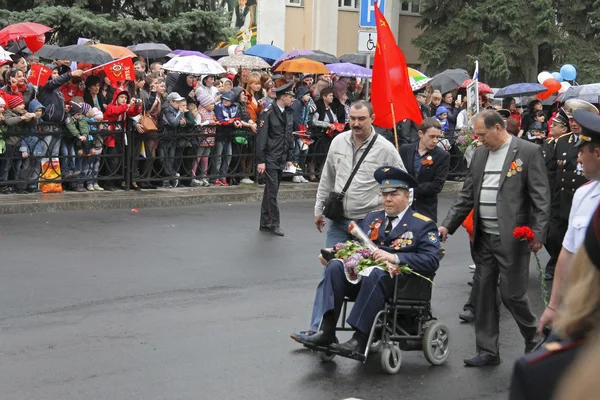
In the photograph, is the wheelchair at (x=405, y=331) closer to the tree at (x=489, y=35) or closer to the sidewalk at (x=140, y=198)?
the sidewalk at (x=140, y=198)

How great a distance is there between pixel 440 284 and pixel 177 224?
14.8 ft

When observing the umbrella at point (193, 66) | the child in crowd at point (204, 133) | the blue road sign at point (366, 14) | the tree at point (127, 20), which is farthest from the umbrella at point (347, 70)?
the blue road sign at point (366, 14)

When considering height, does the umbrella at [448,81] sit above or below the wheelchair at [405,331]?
above

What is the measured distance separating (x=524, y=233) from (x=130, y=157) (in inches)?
385

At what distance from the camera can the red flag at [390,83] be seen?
10.9m

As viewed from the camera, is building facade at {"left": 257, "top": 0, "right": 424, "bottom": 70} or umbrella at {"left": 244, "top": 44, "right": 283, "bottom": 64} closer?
umbrella at {"left": 244, "top": 44, "right": 283, "bottom": 64}

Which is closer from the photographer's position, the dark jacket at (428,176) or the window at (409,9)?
the dark jacket at (428,176)

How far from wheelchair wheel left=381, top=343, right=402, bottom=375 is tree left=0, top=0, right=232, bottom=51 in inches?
672

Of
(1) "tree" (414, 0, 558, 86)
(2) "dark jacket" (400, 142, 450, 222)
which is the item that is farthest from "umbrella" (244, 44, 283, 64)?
(2) "dark jacket" (400, 142, 450, 222)

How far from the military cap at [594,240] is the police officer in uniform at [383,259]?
5.12 meters

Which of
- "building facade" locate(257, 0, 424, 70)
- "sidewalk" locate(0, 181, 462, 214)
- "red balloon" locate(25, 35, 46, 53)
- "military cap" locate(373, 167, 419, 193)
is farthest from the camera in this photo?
"building facade" locate(257, 0, 424, 70)

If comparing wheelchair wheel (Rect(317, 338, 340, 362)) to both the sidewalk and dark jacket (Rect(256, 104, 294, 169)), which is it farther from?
the sidewalk

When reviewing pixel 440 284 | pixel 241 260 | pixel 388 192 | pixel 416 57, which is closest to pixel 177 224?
pixel 241 260

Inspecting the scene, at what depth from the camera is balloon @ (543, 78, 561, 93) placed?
24.2 metres
